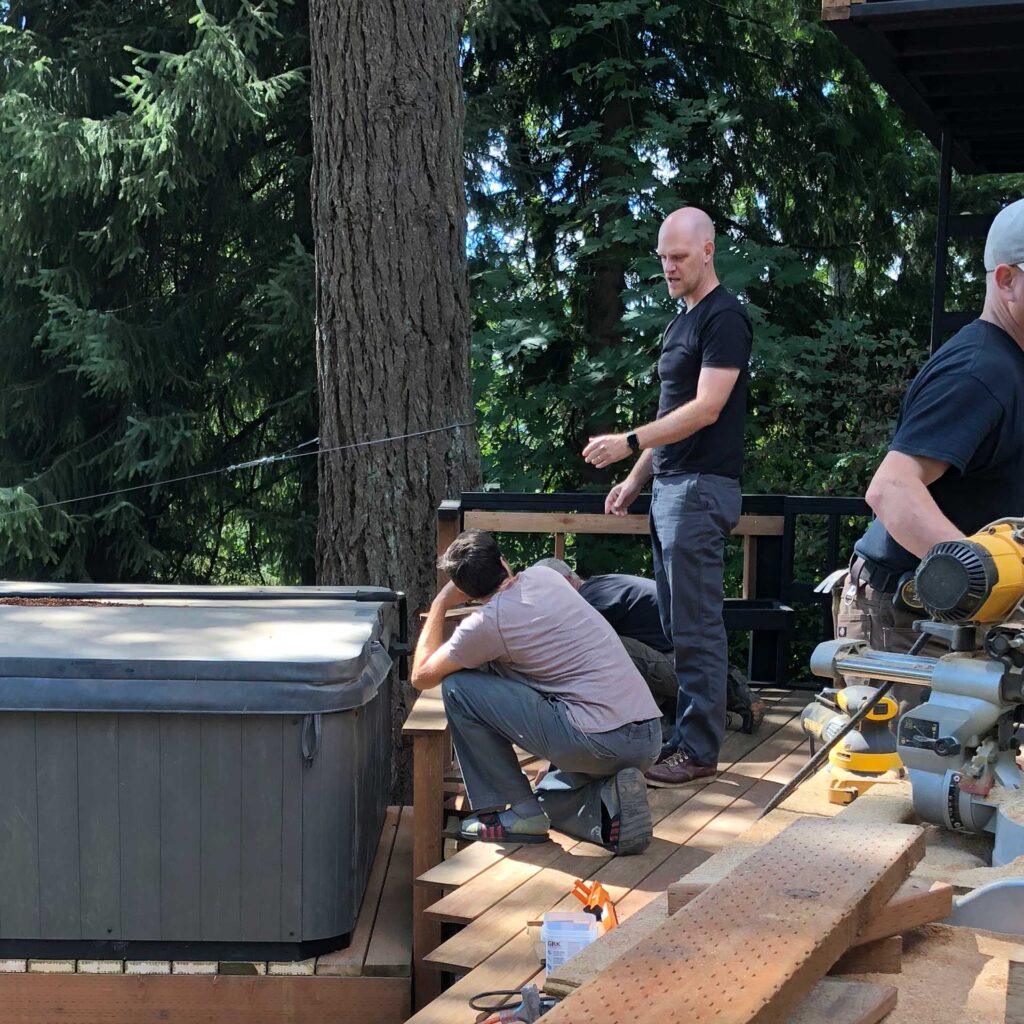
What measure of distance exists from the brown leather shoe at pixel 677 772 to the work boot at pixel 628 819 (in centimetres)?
49

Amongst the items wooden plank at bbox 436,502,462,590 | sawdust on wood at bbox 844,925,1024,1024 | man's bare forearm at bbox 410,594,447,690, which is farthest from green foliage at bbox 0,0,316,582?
sawdust on wood at bbox 844,925,1024,1024

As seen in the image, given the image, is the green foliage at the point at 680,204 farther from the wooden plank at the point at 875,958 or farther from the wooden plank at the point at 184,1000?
the wooden plank at the point at 875,958

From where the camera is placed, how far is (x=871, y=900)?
1447 mm

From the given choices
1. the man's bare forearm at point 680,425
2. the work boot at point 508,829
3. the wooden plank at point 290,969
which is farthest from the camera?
the man's bare forearm at point 680,425

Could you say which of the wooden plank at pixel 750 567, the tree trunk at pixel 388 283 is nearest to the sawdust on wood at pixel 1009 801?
the wooden plank at pixel 750 567

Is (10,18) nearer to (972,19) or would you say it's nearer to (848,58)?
(848,58)

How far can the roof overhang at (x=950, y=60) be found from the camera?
3.84m

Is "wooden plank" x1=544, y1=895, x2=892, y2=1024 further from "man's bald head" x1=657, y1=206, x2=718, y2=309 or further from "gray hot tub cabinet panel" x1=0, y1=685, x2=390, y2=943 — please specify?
"man's bald head" x1=657, y1=206, x2=718, y2=309

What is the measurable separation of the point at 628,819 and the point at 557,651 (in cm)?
48

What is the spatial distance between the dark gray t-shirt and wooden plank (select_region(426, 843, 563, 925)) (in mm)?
352

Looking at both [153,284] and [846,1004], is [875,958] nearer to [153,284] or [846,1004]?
[846,1004]

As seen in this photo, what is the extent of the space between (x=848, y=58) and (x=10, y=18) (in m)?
5.27

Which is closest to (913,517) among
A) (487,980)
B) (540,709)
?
(487,980)

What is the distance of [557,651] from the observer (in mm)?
3377
